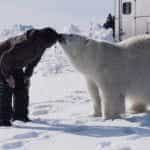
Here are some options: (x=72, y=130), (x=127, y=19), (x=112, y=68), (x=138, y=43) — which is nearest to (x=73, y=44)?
(x=112, y=68)

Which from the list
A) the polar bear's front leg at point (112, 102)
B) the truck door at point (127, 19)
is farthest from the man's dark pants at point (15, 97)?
the truck door at point (127, 19)

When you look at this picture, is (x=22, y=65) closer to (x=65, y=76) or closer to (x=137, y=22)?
(x=65, y=76)

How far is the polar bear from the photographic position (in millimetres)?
6770

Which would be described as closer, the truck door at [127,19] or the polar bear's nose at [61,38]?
the polar bear's nose at [61,38]

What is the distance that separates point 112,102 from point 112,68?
0.47 meters

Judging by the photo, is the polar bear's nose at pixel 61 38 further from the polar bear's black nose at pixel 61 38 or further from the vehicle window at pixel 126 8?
the vehicle window at pixel 126 8

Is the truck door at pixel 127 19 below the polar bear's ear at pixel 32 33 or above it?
above

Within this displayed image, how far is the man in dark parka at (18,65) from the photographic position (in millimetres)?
6230

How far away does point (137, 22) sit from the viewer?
15.4 meters

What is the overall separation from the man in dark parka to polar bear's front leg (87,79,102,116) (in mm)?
976

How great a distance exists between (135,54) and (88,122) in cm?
124

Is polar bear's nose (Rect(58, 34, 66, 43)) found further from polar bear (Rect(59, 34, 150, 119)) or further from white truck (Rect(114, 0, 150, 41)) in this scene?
white truck (Rect(114, 0, 150, 41))

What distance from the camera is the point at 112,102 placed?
6.84m

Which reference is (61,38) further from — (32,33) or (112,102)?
(112,102)
